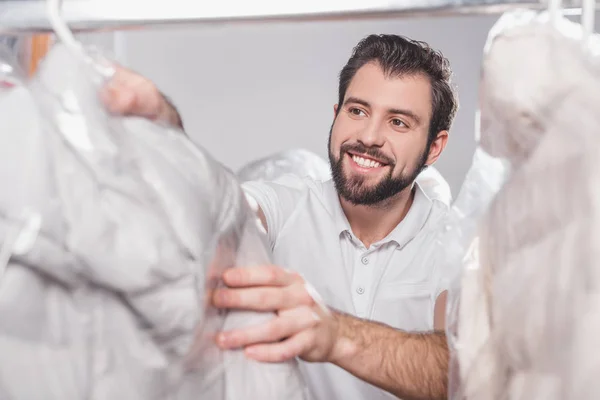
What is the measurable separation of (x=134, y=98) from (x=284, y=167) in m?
0.96

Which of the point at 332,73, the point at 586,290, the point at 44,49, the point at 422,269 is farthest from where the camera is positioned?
the point at 332,73

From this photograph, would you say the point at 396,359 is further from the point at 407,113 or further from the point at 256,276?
the point at 407,113

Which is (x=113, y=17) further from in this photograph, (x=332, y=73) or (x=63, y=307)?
(x=332, y=73)

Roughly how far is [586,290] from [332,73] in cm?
196

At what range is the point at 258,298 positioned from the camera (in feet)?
1.68

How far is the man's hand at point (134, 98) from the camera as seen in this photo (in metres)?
0.45

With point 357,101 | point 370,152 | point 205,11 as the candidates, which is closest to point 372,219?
point 370,152

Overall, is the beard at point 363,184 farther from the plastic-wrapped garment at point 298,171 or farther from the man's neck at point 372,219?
the plastic-wrapped garment at point 298,171

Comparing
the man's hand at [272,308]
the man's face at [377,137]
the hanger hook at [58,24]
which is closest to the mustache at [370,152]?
the man's face at [377,137]

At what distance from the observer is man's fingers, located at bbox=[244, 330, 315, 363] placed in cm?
51

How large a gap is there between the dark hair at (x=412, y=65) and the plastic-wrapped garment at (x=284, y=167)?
158mm

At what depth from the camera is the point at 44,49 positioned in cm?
110

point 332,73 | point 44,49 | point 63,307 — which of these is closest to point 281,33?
point 332,73

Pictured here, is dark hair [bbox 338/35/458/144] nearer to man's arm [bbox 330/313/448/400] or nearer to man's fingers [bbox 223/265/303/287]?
man's arm [bbox 330/313/448/400]
